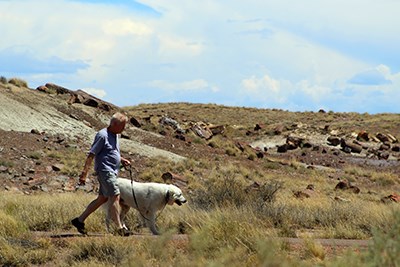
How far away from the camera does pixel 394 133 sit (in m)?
59.9

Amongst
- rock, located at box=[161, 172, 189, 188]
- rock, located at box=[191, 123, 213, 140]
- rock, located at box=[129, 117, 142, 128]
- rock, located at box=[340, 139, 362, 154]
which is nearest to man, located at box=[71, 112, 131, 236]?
rock, located at box=[161, 172, 189, 188]

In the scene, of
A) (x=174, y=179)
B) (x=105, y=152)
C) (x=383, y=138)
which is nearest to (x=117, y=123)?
(x=105, y=152)

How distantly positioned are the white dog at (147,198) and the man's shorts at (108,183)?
55cm

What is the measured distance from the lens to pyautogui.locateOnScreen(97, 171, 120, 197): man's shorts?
11.6m

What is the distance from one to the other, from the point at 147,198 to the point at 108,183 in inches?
37.1

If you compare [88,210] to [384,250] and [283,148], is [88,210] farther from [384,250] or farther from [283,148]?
[283,148]

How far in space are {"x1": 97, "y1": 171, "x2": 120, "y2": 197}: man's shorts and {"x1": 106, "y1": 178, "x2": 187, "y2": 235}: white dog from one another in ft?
1.80

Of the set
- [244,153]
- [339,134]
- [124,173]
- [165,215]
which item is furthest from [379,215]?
[339,134]

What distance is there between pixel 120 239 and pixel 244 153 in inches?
1082

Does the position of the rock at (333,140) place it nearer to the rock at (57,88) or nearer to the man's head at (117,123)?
the rock at (57,88)

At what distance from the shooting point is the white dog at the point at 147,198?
12203mm

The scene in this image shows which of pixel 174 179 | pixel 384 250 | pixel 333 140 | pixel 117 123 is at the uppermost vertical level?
pixel 117 123

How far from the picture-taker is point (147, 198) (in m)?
12.2

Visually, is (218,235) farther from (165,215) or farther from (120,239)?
(165,215)
